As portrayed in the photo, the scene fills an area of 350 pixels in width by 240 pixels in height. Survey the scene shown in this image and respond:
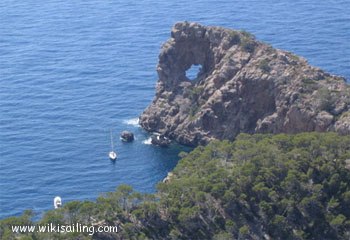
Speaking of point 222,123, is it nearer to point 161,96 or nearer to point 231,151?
point 161,96

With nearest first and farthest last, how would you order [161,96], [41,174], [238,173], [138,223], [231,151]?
[138,223] < [238,173] < [231,151] < [41,174] < [161,96]

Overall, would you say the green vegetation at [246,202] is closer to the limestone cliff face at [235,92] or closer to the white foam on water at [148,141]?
the limestone cliff face at [235,92]

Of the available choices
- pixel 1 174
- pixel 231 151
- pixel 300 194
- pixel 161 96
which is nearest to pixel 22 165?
pixel 1 174

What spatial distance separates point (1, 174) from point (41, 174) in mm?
7162

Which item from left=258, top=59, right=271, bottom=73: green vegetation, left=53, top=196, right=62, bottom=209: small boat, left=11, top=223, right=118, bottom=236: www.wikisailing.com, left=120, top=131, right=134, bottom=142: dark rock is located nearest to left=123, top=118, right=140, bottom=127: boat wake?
left=120, top=131, right=134, bottom=142: dark rock

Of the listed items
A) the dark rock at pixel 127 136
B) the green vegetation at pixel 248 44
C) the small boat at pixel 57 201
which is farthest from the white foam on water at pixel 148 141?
the small boat at pixel 57 201

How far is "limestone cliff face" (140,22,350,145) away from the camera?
17188 cm

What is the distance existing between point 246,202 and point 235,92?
160 feet

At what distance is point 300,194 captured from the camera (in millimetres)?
139500

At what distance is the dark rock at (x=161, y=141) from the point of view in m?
190

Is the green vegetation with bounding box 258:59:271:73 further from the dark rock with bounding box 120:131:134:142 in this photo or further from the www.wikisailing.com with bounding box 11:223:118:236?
the www.wikisailing.com with bounding box 11:223:118:236

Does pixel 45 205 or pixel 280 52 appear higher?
pixel 280 52

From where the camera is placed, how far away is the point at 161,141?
190375 mm

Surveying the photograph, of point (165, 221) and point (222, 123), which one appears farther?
point (222, 123)
